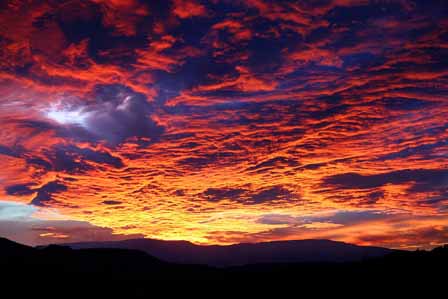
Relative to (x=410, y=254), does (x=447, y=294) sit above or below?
below

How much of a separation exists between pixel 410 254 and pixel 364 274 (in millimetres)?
5069

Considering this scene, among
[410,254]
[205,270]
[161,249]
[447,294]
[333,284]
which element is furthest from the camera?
[161,249]

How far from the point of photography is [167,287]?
37.4 m

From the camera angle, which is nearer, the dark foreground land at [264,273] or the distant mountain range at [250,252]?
the dark foreground land at [264,273]

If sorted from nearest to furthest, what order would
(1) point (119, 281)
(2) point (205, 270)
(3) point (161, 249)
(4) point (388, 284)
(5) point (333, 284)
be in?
(4) point (388, 284), (5) point (333, 284), (1) point (119, 281), (2) point (205, 270), (3) point (161, 249)

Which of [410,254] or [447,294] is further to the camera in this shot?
[410,254]

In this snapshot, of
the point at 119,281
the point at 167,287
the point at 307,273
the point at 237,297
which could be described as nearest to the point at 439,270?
the point at 307,273

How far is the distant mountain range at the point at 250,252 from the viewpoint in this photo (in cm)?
15390

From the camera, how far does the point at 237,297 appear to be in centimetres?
3088

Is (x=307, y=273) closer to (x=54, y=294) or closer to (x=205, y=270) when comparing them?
(x=205, y=270)

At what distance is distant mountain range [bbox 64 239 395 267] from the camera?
153900 mm

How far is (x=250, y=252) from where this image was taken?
6570 inches

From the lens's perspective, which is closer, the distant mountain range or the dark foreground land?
the dark foreground land

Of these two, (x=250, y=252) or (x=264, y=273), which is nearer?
(x=264, y=273)
